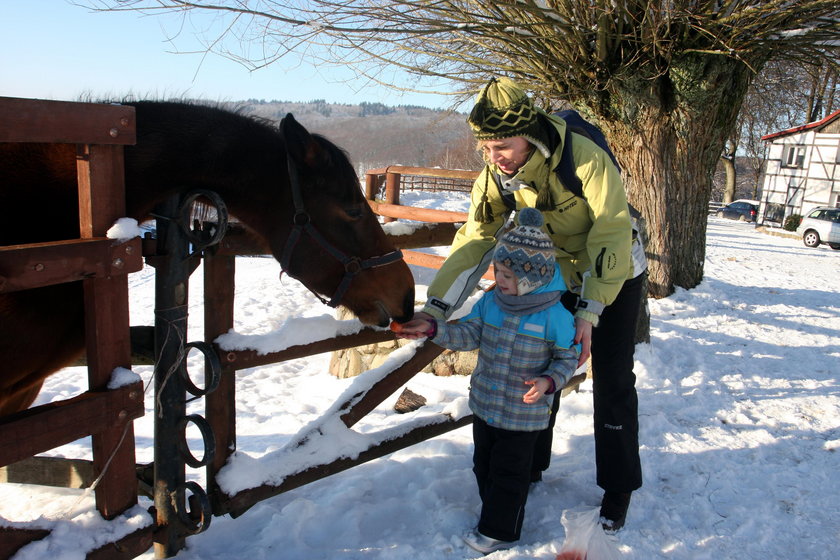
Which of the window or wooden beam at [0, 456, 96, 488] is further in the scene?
the window

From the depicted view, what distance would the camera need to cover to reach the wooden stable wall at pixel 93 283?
149 centimetres

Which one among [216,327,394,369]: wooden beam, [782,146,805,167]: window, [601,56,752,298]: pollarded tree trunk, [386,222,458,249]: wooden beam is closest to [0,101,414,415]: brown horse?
[216,327,394,369]: wooden beam

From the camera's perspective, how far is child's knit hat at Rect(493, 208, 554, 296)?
222 cm

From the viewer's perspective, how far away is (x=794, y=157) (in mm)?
30172

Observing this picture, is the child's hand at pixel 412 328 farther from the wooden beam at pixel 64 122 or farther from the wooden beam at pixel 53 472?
the wooden beam at pixel 53 472

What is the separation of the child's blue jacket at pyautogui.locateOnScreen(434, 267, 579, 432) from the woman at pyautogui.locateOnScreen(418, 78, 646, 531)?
90 millimetres

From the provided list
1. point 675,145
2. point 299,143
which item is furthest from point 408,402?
point 675,145

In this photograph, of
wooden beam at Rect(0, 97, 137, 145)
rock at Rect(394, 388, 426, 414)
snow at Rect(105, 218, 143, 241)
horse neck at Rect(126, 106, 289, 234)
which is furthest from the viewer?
rock at Rect(394, 388, 426, 414)

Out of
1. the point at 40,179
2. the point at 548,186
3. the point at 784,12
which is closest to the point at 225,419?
the point at 40,179

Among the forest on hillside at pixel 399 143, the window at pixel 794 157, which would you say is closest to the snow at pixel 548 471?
the window at pixel 794 157

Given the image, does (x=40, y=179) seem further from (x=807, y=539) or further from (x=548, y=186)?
(x=807, y=539)

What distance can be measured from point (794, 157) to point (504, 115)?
1372 inches

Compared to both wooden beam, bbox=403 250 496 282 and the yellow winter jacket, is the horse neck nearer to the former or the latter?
the yellow winter jacket

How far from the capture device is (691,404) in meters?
4.13
